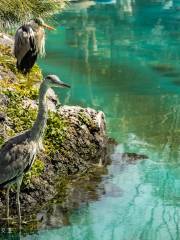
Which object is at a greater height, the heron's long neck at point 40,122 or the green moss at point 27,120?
the heron's long neck at point 40,122

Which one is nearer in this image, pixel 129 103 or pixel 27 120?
pixel 27 120

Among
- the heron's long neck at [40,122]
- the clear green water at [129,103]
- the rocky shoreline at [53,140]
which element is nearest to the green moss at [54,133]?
the rocky shoreline at [53,140]

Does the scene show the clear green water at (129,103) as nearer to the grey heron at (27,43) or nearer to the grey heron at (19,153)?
the grey heron at (19,153)

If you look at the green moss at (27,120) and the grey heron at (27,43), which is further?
the grey heron at (27,43)

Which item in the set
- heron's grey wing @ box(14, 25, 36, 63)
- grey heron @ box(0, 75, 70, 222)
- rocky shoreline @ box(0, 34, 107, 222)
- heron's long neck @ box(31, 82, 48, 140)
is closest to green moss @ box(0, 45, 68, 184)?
rocky shoreline @ box(0, 34, 107, 222)

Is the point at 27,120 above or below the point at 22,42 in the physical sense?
below

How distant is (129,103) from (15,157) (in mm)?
7613

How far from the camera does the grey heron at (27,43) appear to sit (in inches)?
472

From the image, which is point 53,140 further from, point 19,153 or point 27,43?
point 27,43

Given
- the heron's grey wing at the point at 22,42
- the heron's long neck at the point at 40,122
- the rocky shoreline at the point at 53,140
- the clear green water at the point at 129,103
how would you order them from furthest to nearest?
the heron's grey wing at the point at 22,42, the rocky shoreline at the point at 53,140, the clear green water at the point at 129,103, the heron's long neck at the point at 40,122

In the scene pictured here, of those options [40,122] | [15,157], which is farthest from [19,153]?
[40,122]

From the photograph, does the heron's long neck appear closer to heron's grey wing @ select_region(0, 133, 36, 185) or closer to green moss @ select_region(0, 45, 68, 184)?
heron's grey wing @ select_region(0, 133, 36, 185)

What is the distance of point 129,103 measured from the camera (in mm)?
14859

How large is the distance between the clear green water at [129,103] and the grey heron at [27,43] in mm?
2110
